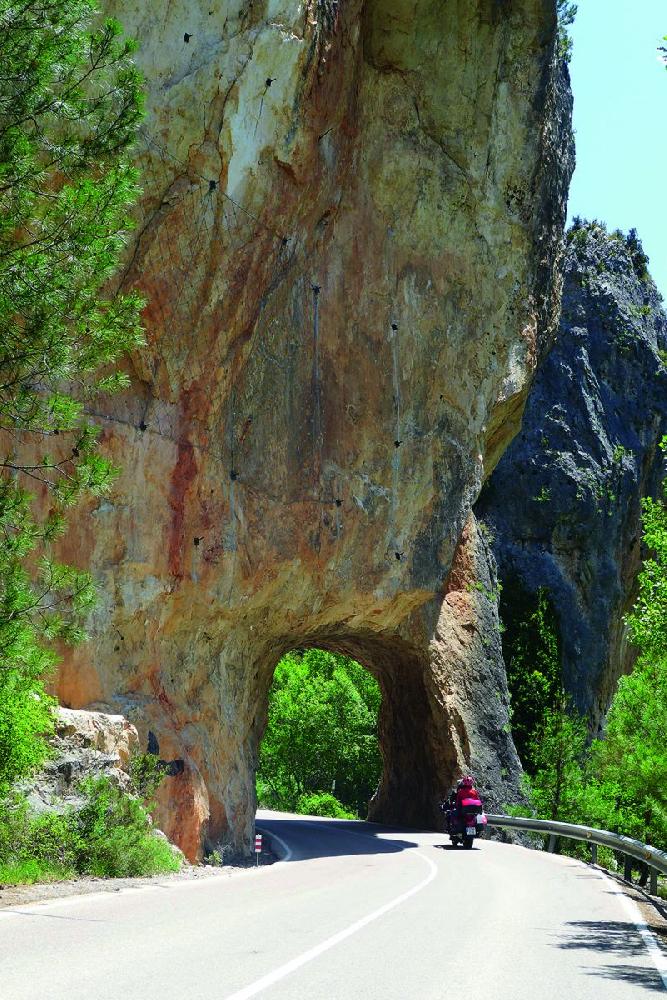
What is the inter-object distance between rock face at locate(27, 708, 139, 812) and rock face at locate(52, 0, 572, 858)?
152 cm

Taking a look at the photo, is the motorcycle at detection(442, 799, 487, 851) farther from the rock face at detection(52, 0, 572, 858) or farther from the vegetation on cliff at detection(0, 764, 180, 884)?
the vegetation on cliff at detection(0, 764, 180, 884)

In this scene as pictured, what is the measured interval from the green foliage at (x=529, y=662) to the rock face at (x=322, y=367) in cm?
391

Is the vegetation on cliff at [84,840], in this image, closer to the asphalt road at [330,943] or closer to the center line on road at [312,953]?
the asphalt road at [330,943]

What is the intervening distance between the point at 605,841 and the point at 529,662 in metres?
18.8

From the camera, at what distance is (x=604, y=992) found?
22.8 feet

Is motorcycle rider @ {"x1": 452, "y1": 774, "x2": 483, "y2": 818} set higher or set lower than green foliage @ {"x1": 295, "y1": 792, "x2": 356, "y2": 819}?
higher

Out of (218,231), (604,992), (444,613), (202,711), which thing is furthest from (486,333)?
(604,992)

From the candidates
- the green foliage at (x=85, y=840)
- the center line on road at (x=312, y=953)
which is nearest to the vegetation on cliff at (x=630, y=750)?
the center line on road at (x=312, y=953)

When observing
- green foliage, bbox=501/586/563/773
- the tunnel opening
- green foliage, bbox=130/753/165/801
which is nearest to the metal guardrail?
green foliage, bbox=130/753/165/801

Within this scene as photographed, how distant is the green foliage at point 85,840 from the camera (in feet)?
39.2

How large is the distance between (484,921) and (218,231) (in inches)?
563

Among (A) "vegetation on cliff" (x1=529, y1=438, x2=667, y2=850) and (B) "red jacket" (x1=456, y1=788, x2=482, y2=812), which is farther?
(B) "red jacket" (x1=456, y1=788, x2=482, y2=812)

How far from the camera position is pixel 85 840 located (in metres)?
13.2

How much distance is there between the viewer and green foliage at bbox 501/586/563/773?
36.1 m
